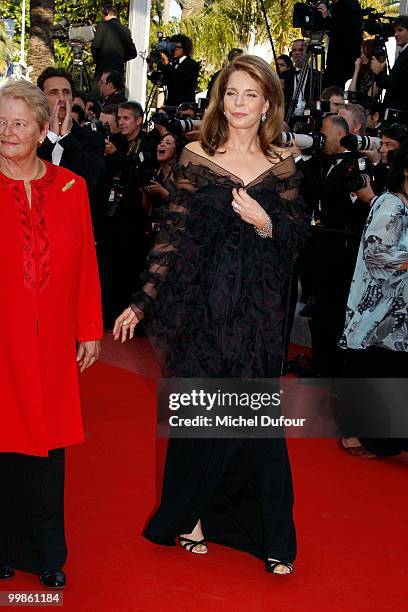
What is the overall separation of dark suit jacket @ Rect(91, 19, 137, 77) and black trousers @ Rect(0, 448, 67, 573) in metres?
9.93

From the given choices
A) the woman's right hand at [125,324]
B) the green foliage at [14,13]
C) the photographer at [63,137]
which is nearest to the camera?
the woman's right hand at [125,324]

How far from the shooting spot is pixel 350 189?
22.7 ft

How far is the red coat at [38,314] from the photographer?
372cm

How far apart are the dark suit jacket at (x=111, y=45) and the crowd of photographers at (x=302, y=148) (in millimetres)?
119

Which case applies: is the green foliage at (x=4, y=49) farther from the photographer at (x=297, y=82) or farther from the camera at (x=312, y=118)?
the camera at (x=312, y=118)

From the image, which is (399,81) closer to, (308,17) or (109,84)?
(308,17)

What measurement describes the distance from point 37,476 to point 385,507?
1937 mm

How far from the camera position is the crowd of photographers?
22.2 ft

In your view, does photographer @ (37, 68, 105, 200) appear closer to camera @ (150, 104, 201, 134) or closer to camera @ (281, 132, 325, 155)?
camera @ (281, 132, 325, 155)

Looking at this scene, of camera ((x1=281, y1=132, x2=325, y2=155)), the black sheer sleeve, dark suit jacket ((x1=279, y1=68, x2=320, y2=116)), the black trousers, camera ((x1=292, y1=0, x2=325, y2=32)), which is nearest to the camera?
the black trousers

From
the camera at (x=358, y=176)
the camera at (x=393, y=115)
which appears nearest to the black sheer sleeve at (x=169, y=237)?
the camera at (x=358, y=176)

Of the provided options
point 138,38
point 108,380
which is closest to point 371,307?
point 108,380

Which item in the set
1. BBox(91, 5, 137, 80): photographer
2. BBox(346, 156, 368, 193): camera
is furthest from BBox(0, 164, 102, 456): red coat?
BBox(91, 5, 137, 80): photographer

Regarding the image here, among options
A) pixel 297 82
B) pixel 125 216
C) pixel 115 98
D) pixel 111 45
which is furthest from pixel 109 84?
pixel 125 216
